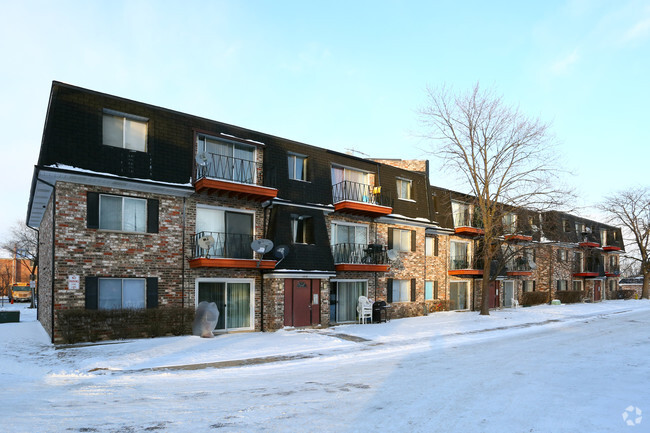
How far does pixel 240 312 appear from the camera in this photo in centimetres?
1853

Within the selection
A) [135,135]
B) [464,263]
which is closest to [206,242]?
[135,135]

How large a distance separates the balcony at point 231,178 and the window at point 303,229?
7.68 feet

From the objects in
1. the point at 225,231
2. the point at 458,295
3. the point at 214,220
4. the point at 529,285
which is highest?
the point at 214,220

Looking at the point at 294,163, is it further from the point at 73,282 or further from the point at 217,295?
the point at 73,282

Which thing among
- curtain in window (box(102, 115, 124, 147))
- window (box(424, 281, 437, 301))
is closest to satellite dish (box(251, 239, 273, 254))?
curtain in window (box(102, 115, 124, 147))

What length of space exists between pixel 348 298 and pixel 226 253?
7.67 m

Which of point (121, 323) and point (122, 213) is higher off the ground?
point (122, 213)

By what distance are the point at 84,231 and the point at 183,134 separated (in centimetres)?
513

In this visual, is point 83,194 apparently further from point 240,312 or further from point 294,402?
point 294,402

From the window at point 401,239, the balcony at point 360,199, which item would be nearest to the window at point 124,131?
the balcony at point 360,199

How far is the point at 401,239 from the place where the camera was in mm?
25609

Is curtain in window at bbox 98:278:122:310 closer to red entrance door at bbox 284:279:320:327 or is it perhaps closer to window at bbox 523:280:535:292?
red entrance door at bbox 284:279:320:327

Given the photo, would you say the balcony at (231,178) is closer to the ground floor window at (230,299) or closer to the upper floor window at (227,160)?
the upper floor window at (227,160)

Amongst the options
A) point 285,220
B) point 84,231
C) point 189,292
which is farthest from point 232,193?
point 84,231
